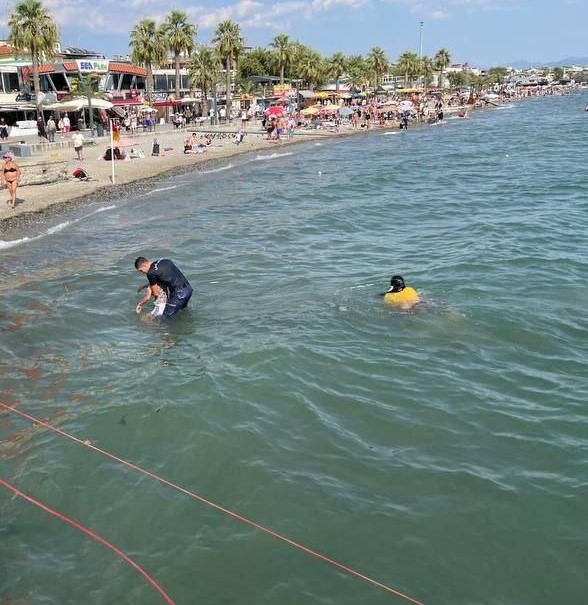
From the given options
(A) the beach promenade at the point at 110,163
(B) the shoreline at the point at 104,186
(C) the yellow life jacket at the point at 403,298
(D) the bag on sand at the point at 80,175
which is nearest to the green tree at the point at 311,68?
(A) the beach promenade at the point at 110,163

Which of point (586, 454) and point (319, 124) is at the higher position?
point (319, 124)

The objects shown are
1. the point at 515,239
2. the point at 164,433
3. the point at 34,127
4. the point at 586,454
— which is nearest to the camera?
the point at 586,454

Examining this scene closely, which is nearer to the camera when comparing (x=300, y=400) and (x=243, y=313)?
(x=300, y=400)

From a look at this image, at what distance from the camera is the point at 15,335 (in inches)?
432

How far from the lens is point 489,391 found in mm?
8781

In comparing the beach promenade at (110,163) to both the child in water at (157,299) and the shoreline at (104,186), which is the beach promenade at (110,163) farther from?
the child in water at (157,299)

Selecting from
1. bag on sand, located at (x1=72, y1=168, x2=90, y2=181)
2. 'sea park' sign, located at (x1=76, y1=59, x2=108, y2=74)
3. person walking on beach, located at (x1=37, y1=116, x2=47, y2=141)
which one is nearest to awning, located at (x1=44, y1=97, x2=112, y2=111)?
person walking on beach, located at (x1=37, y1=116, x2=47, y2=141)

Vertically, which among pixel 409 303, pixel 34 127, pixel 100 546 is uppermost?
pixel 34 127

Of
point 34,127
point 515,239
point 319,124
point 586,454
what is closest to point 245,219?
point 515,239

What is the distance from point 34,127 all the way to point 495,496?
135 feet

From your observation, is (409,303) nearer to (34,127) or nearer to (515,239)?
(515,239)

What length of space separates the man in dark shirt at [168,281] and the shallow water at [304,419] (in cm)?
34

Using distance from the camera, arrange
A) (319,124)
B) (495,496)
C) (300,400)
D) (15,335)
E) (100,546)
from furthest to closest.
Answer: (319,124)
(15,335)
(300,400)
(495,496)
(100,546)

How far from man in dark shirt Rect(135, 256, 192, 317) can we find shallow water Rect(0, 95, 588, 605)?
34cm
